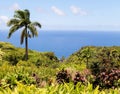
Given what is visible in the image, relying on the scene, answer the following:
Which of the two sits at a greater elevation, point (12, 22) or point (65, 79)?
point (12, 22)

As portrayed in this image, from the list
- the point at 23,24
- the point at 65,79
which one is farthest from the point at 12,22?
the point at 65,79

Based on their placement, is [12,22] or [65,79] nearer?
[65,79]

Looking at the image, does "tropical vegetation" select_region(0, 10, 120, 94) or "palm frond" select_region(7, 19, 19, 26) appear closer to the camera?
"tropical vegetation" select_region(0, 10, 120, 94)

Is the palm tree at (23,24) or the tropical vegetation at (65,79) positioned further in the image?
the palm tree at (23,24)

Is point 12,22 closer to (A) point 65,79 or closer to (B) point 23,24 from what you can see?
(B) point 23,24

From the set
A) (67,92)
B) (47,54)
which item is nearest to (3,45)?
(47,54)

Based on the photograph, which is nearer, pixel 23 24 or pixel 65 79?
pixel 65 79

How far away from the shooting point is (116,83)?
2197cm

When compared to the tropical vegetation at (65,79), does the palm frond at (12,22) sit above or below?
above

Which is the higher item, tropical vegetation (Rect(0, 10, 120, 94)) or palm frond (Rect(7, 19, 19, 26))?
palm frond (Rect(7, 19, 19, 26))

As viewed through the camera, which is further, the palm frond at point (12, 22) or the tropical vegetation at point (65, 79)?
the palm frond at point (12, 22)

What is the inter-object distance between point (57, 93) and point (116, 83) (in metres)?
11.8

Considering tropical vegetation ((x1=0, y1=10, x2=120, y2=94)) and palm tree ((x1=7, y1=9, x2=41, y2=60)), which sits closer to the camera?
tropical vegetation ((x1=0, y1=10, x2=120, y2=94))

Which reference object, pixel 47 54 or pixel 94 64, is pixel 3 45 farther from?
pixel 94 64
